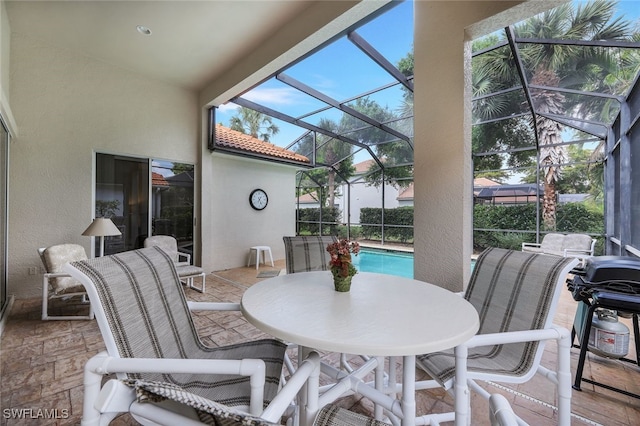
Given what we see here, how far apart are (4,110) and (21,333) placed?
2378mm

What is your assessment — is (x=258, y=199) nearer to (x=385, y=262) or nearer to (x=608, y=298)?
(x=385, y=262)

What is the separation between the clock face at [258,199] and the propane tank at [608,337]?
19.2ft

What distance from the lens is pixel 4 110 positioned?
116 inches

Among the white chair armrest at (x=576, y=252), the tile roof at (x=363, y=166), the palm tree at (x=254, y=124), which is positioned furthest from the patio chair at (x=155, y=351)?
the palm tree at (x=254, y=124)

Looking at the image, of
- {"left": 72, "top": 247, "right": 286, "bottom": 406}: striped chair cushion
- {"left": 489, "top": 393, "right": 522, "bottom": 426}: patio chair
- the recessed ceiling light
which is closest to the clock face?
the recessed ceiling light

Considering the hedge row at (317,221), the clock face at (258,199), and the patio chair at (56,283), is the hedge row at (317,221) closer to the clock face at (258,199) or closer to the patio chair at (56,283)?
the clock face at (258,199)

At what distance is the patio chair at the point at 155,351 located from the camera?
838mm

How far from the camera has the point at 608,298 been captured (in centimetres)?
171

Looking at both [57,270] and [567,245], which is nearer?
[57,270]

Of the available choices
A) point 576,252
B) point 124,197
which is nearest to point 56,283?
point 124,197

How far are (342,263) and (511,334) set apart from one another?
30.6 inches

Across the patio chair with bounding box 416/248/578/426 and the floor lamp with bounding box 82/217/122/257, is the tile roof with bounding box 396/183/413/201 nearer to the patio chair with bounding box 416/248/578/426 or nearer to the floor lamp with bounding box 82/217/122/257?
the patio chair with bounding box 416/248/578/426

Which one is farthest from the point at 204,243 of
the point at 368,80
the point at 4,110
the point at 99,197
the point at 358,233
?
the point at 358,233

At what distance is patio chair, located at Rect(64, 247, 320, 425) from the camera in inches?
33.0
